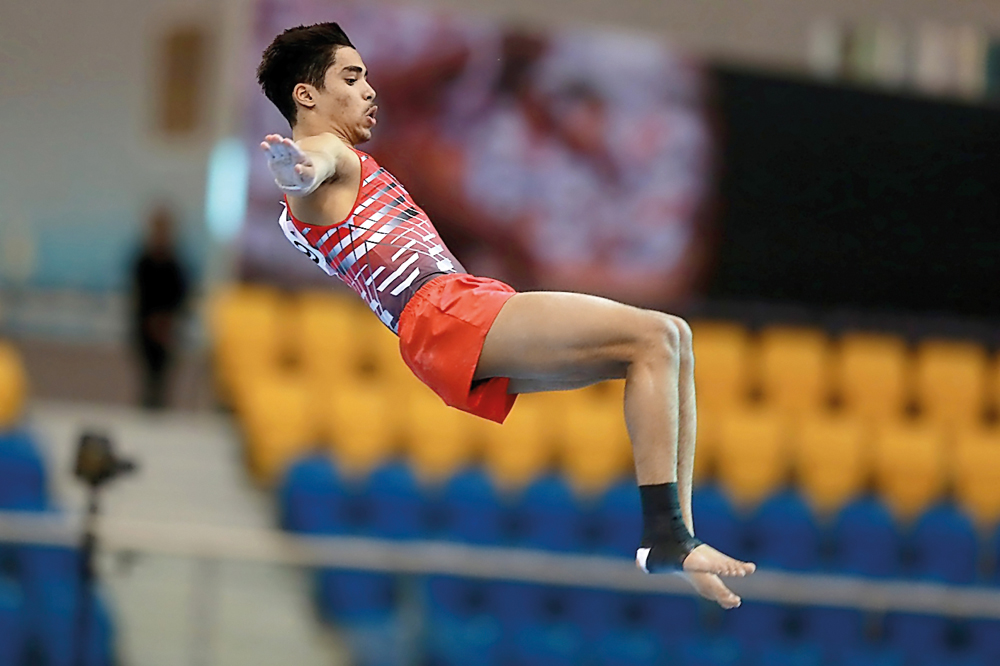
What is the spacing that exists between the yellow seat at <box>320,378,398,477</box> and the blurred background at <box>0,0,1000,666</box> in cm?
3

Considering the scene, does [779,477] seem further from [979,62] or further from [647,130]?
[979,62]

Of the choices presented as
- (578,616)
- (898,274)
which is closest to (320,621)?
(578,616)

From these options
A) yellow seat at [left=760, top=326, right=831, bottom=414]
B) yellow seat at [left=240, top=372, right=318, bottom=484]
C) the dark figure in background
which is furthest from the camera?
yellow seat at [left=760, top=326, right=831, bottom=414]

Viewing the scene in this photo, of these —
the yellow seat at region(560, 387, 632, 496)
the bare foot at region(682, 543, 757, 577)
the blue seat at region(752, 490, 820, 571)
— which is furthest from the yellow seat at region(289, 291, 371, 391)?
the bare foot at region(682, 543, 757, 577)

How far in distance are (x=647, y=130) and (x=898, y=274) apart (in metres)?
2.30

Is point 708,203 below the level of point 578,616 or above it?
above

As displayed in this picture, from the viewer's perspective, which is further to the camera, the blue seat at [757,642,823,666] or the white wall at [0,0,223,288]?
the white wall at [0,0,223,288]

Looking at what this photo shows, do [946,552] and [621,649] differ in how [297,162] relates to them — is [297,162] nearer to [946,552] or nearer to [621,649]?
[621,649]

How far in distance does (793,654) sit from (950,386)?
3.43 m

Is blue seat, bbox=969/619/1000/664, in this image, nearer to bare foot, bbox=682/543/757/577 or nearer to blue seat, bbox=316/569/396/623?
blue seat, bbox=316/569/396/623

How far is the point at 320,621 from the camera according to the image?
611 centimetres

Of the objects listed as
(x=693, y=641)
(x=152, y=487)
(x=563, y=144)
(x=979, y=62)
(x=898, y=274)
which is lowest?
(x=693, y=641)

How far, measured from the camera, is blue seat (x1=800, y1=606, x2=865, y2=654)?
6.23 metres

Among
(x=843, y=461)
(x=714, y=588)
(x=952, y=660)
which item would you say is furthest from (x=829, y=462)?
(x=714, y=588)
